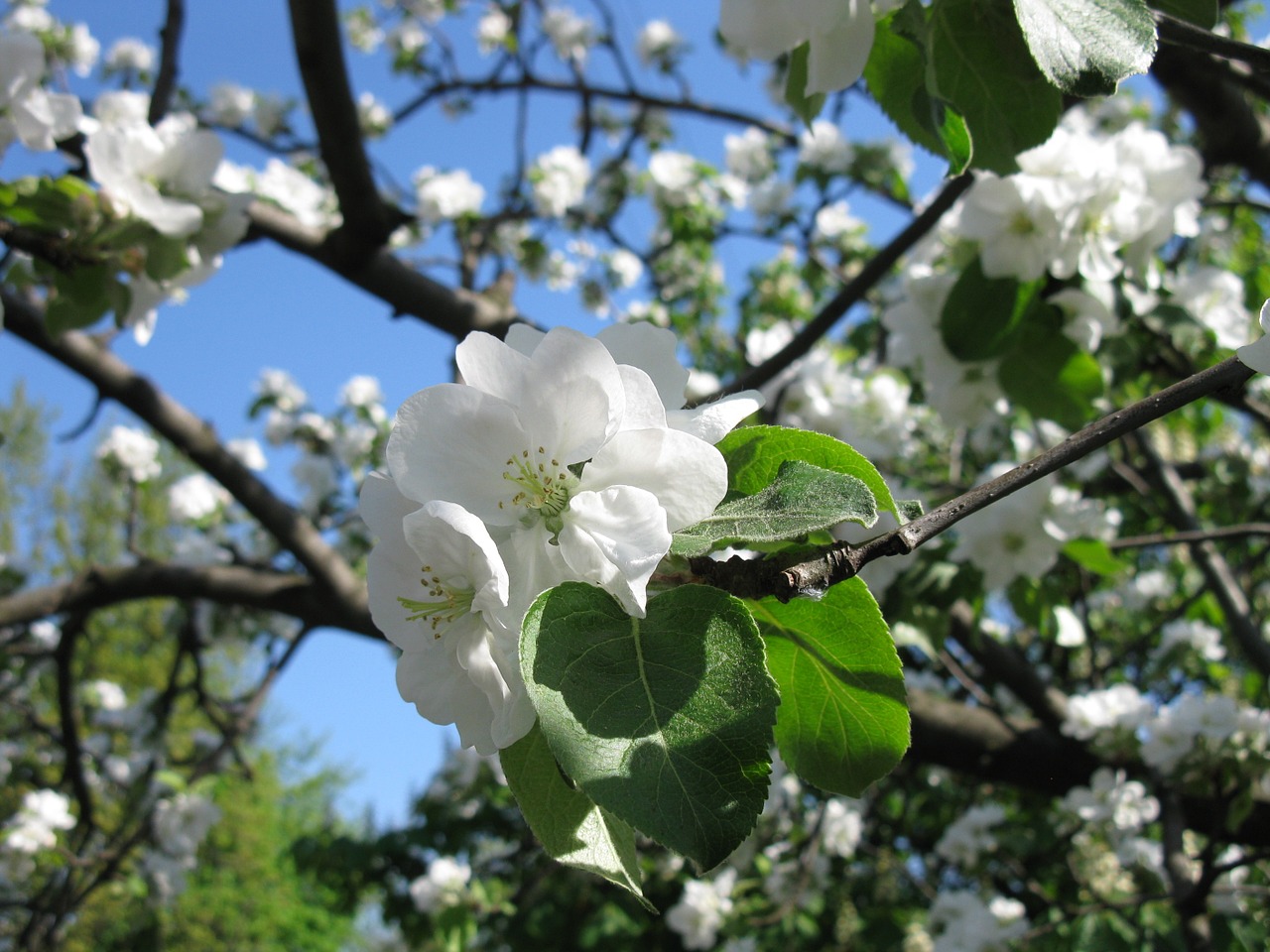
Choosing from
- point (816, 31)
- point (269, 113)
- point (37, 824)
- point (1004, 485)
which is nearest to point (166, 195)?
point (816, 31)

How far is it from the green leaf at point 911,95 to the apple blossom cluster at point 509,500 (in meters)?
0.40

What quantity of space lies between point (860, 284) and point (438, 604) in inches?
57.5

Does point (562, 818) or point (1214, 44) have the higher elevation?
point (1214, 44)

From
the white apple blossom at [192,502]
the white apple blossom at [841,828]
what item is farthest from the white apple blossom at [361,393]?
the white apple blossom at [841,828]

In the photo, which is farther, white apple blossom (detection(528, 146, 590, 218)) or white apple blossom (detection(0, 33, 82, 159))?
white apple blossom (detection(528, 146, 590, 218))

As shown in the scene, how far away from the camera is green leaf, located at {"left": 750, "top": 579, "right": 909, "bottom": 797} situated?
2.38 ft

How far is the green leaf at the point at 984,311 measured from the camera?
1863mm

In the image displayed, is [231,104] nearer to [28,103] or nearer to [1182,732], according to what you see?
[28,103]

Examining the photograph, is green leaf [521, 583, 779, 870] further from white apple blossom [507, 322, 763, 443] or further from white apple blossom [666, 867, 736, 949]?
white apple blossom [666, 867, 736, 949]

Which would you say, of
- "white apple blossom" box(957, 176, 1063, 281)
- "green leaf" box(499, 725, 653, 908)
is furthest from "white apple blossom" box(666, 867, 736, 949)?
"green leaf" box(499, 725, 653, 908)

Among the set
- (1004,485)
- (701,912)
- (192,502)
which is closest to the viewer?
(1004,485)

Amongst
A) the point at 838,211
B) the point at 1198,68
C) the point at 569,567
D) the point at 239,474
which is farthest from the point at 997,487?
the point at 838,211

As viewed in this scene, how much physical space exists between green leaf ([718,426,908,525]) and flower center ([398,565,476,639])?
0.79 ft

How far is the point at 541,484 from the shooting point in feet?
2.46
